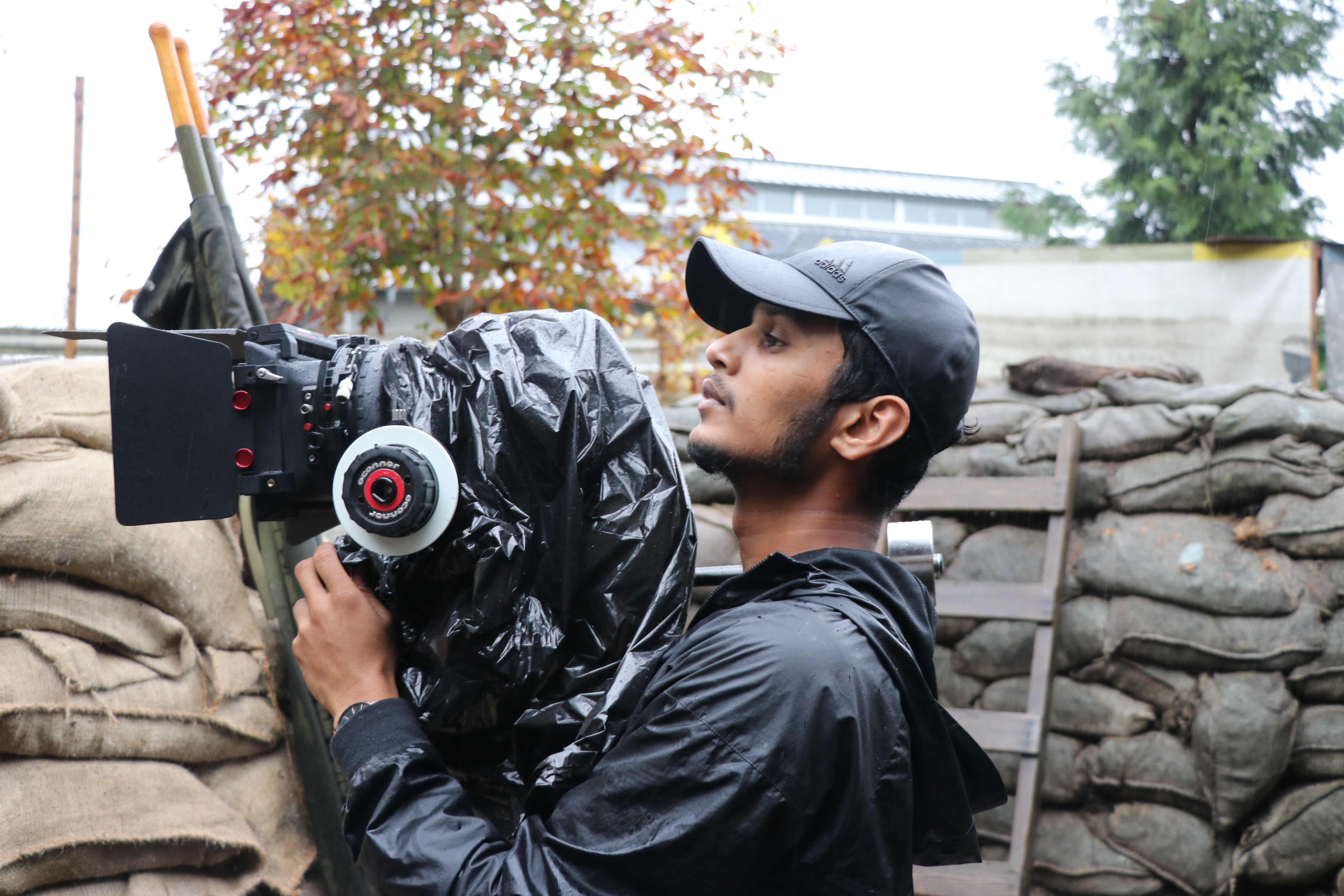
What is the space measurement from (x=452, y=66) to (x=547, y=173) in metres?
0.53

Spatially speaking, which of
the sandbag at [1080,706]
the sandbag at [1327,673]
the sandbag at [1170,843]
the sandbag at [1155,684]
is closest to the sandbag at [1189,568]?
the sandbag at [1327,673]

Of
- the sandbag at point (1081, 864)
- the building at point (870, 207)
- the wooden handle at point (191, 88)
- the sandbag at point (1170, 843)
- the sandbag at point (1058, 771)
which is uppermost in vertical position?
the building at point (870, 207)

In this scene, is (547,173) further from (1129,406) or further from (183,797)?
(183,797)

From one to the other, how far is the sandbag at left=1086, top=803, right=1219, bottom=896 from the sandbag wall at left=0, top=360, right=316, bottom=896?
2.73 meters

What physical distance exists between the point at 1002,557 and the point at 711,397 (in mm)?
2810

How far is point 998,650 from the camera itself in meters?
3.83

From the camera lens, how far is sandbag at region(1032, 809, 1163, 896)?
358 cm

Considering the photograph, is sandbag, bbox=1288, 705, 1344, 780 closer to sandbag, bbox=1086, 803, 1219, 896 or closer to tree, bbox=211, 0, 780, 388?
sandbag, bbox=1086, 803, 1219, 896

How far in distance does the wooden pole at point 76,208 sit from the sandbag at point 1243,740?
3.60 metres

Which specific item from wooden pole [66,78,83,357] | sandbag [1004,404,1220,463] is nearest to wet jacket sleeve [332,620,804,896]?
→ wooden pole [66,78,83,357]

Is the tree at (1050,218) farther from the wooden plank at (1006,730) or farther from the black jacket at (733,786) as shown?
the black jacket at (733,786)

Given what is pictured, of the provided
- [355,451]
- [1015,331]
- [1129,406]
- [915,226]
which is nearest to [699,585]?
[355,451]

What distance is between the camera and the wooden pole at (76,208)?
2896 mm

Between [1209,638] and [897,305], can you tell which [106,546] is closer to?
[897,305]
